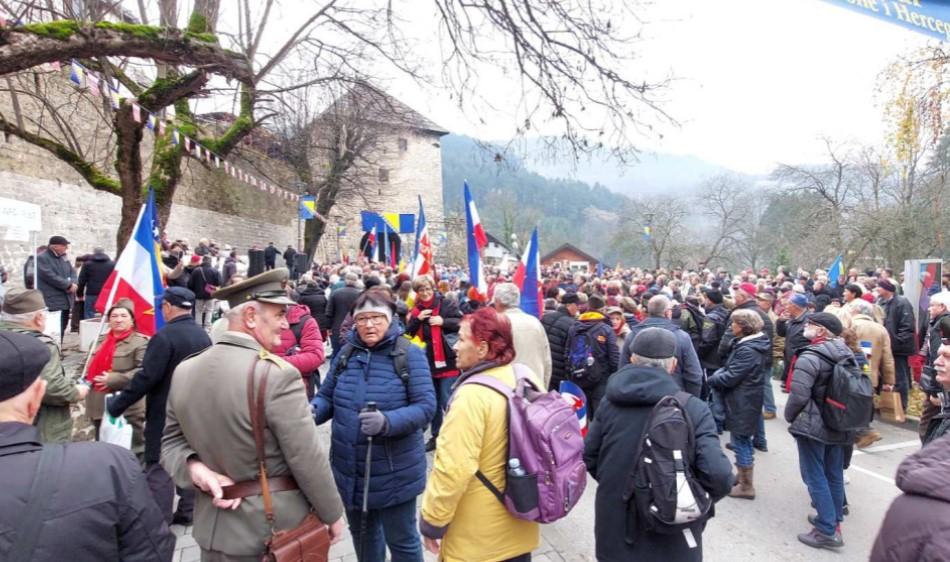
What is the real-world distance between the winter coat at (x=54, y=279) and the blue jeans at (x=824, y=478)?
10.8 m

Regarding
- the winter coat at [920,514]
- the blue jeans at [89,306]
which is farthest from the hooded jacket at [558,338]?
the blue jeans at [89,306]

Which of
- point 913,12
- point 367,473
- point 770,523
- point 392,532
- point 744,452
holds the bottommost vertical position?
point 770,523

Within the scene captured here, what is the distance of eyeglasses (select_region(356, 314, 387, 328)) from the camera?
295cm

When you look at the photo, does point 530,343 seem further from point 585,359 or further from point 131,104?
point 131,104

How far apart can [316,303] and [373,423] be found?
6.41 m

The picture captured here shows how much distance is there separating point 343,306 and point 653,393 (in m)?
6.06

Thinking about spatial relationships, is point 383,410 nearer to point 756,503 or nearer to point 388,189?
point 756,503

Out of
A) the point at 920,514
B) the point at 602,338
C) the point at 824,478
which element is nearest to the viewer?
the point at 920,514

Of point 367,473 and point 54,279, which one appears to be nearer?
point 367,473

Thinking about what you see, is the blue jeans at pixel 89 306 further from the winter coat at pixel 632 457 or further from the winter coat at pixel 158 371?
the winter coat at pixel 632 457

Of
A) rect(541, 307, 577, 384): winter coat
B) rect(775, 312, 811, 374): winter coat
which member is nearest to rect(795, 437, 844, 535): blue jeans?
rect(775, 312, 811, 374): winter coat

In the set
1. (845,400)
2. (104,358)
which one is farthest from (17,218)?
(845,400)

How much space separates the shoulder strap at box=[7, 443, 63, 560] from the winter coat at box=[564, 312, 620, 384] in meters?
4.69

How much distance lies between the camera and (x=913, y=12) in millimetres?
4039
